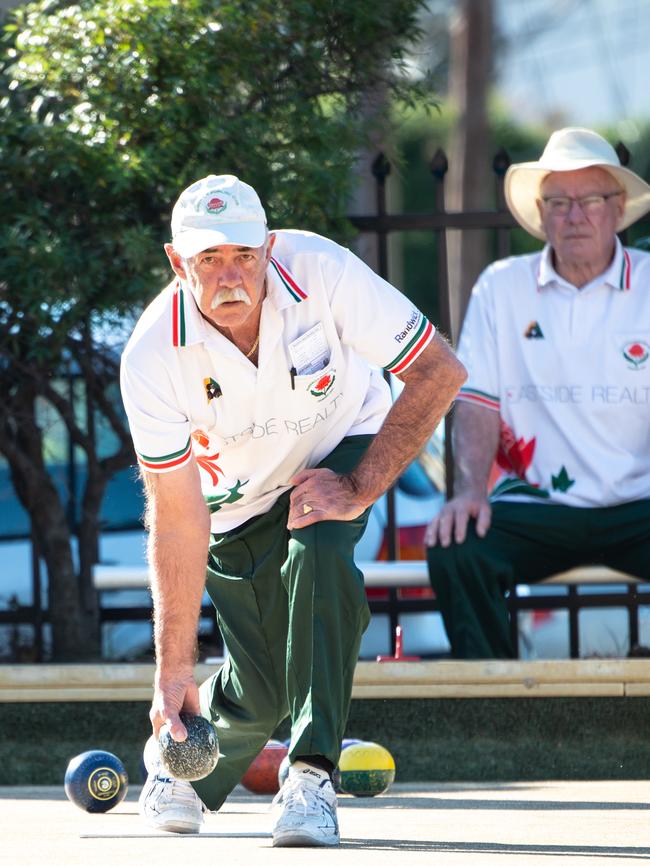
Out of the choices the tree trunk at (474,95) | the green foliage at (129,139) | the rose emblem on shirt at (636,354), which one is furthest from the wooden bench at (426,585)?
the tree trunk at (474,95)

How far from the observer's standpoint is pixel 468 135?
746 inches

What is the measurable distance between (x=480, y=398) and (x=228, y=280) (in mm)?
2036

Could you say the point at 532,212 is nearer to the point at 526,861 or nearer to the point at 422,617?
the point at 422,617

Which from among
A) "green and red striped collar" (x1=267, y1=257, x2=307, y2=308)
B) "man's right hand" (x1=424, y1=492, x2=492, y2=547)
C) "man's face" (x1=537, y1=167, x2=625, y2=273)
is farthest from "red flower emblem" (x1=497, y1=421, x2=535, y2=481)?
"green and red striped collar" (x1=267, y1=257, x2=307, y2=308)

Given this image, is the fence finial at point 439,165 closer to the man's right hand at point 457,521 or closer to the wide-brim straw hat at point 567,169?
the wide-brim straw hat at point 567,169

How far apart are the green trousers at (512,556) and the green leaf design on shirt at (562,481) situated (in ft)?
0.33

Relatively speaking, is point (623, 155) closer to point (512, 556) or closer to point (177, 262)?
point (512, 556)

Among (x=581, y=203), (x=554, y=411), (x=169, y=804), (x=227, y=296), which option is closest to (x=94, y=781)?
(x=169, y=804)

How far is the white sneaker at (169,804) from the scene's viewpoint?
4.08m

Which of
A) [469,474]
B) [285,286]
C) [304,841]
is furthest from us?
[469,474]

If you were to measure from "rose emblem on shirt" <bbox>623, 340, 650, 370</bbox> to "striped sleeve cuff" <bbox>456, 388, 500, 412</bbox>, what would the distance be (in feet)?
1.54

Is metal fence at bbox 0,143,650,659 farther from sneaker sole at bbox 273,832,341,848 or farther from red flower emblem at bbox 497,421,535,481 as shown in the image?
sneaker sole at bbox 273,832,341,848

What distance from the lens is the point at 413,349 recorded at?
13.4ft

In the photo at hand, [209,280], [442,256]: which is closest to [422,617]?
A: [442,256]
